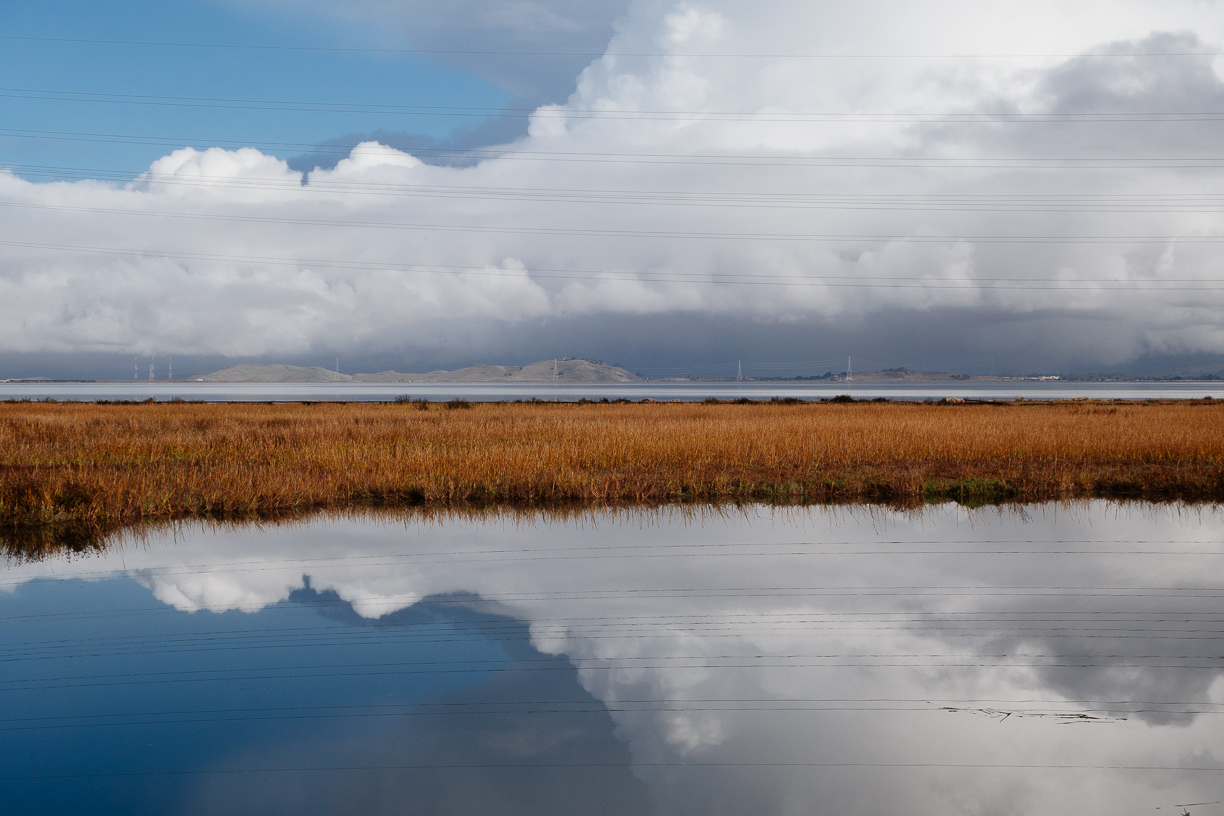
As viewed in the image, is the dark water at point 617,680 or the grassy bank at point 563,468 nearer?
the dark water at point 617,680

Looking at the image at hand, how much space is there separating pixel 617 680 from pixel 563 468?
11839 mm

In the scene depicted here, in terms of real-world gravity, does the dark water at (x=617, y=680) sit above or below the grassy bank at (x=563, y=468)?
below

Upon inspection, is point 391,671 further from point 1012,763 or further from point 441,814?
point 1012,763

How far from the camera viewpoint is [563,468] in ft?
62.0

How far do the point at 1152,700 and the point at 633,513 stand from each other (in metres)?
9.77

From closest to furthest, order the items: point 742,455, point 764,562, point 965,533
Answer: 1. point 764,562
2. point 965,533
3. point 742,455

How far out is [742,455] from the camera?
2184cm

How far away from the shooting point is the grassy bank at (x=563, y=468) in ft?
52.7

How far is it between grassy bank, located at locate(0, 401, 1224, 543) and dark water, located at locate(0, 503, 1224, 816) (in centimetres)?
382

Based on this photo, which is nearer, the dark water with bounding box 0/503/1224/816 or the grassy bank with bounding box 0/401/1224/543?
the dark water with bounding box 0/503/1224/816

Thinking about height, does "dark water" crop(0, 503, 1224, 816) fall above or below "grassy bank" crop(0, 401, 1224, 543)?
below

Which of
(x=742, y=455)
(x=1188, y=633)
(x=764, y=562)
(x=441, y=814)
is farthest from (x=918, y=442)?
(x=441, y=814)

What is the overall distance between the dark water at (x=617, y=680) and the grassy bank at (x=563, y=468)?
12.5ft

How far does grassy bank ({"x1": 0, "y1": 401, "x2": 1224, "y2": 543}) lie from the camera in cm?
1608
